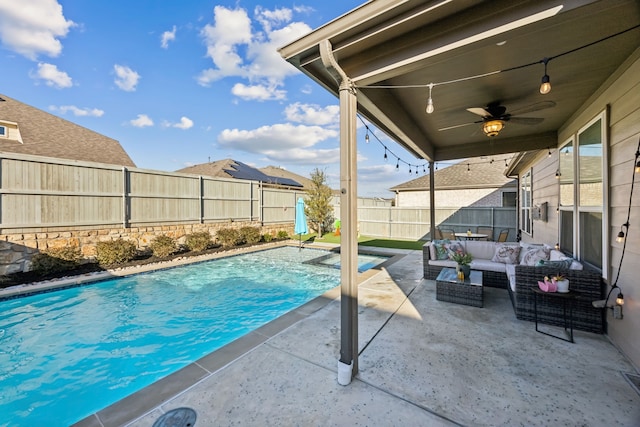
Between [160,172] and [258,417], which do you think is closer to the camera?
[258,417]

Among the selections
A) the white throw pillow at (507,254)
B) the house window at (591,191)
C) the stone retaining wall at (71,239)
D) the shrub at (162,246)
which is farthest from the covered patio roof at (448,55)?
the stone retaining wall at (71,239)

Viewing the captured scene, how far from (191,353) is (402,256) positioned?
21.1 ft

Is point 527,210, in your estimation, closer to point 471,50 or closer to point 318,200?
point 471,50

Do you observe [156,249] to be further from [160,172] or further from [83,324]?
[83,324]

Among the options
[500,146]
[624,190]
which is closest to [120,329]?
[624,190]

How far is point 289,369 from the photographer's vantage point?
2.49m

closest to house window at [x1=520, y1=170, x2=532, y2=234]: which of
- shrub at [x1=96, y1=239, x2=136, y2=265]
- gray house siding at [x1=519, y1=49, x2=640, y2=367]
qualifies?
gray house siding at [x1=519, y1=49, x2=640, y2=367]

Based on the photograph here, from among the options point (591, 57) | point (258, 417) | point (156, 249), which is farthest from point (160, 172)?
A: point (591, 57)

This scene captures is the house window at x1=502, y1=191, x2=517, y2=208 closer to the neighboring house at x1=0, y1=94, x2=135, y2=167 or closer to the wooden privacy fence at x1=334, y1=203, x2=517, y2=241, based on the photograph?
the wooden privacy fence at x1=334, y1=203, x2=517, y2=241

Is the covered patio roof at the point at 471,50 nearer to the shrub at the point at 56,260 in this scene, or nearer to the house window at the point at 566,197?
the house window at the point at 566,197

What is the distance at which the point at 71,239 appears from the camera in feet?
22.5

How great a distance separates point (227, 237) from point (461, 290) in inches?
338

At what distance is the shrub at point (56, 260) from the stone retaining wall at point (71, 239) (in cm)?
24

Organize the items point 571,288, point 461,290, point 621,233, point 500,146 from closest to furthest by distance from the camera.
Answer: point 621,233, point 571,288, point 461,290, point 500,146
